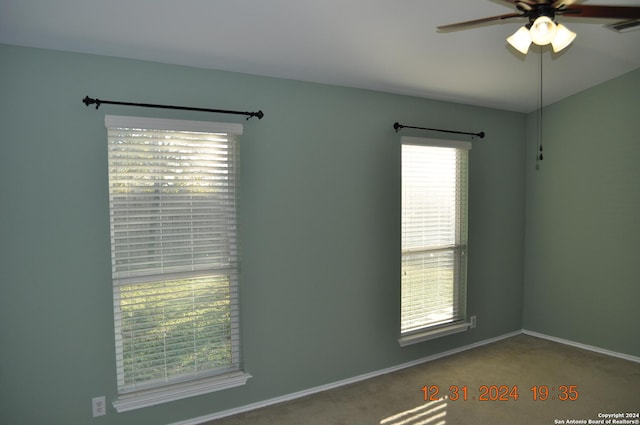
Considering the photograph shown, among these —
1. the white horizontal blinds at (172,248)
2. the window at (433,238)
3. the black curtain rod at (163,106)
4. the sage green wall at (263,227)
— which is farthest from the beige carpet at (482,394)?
the black curtain rod at (163,106)

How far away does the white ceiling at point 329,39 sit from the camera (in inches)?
85.1

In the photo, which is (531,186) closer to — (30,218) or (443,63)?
(443,63)

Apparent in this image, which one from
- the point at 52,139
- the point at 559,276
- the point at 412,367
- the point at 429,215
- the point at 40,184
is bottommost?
the point at 412,367

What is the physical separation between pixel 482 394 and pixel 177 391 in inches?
88.5

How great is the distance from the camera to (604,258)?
4.05 m

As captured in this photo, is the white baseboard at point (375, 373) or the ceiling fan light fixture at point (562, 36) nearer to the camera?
the ceiling fan light fixture at point (562, 36)

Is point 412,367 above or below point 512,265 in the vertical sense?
below

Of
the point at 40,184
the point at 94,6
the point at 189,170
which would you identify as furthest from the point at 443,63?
the point at 40,184

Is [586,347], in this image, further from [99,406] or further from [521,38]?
[99,406]

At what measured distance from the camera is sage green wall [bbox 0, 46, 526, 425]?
234cm

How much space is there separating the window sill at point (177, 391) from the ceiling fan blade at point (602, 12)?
278 centimetres

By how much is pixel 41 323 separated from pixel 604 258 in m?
4.60

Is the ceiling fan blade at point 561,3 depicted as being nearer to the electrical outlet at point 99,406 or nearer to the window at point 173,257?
the window at point 173,257
